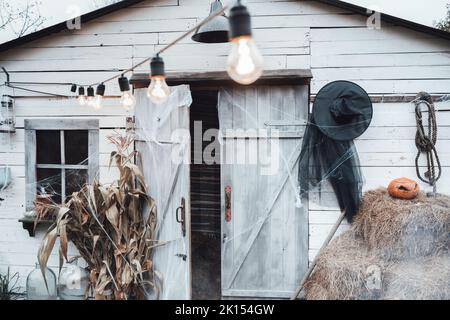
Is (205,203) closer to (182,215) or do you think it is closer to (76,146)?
(182,215)

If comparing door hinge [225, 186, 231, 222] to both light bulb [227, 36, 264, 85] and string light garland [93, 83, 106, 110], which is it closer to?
string light garland [93, 83, 106, 110]

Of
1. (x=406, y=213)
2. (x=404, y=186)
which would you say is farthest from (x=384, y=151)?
(x=406, y=213)

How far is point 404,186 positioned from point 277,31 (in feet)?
6.83

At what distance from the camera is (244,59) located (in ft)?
5.25

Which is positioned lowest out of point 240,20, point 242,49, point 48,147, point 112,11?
point 48,147

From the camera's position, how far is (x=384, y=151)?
138 inches

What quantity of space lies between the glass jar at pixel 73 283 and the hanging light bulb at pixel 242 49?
10.2 feet

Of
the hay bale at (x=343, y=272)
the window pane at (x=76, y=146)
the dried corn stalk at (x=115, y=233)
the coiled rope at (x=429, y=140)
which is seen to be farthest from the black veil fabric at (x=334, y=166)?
the window pane at (x=76, y=146)

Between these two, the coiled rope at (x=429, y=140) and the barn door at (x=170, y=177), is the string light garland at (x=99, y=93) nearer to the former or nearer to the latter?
the barn door at (x=170, y=177)

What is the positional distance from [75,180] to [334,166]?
9.65 feet

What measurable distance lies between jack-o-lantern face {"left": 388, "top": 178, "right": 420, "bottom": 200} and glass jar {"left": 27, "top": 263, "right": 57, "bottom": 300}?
3.79 m

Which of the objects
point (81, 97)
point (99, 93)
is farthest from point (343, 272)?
point (81, 97)

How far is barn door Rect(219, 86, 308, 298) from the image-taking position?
3.54m

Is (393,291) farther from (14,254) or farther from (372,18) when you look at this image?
(14,254)
